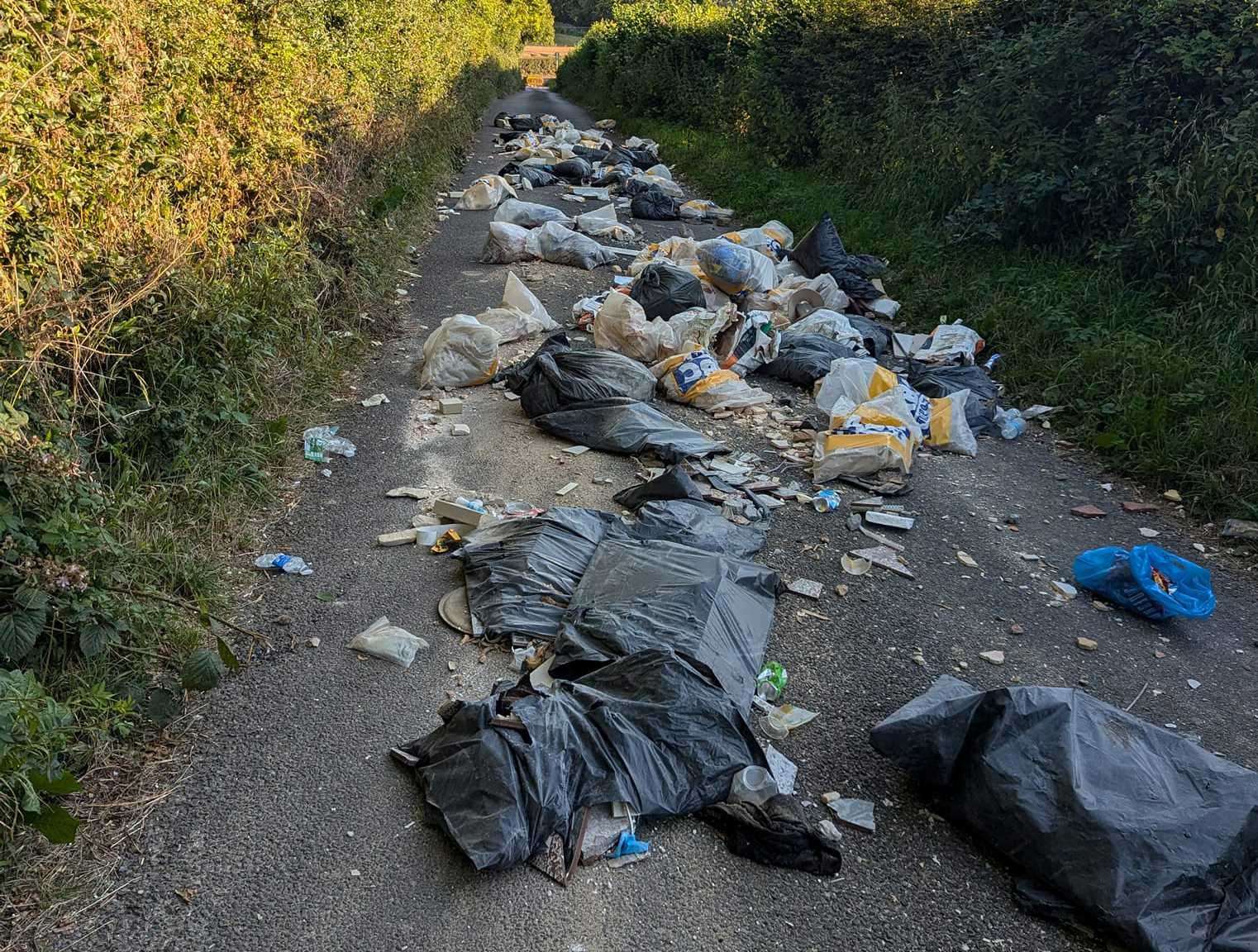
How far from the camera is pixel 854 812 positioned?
2.53 m

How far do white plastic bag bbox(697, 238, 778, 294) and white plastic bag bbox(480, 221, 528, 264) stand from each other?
6.33 ft

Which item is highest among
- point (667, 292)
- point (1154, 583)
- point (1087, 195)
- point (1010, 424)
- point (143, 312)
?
point (1087, 195)

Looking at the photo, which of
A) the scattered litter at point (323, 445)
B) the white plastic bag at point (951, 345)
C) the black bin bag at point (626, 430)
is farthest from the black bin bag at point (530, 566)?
the white plastic bag at point (951, 345)

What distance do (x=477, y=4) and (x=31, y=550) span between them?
2311cm

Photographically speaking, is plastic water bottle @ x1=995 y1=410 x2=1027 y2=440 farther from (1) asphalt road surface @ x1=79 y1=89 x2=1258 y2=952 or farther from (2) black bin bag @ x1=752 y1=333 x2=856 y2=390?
(2) black bin bag @ x1=752 y1=333 x2=856 y2=390

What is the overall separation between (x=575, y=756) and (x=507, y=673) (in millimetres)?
640

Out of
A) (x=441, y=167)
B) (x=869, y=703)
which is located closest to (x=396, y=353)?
(x=869, y=703)

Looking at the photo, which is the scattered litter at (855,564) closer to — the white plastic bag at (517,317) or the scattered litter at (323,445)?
the scattered litter at (323,445)

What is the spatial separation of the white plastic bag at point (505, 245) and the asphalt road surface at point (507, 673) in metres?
3.47

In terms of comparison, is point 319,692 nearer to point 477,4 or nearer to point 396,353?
point 396,353

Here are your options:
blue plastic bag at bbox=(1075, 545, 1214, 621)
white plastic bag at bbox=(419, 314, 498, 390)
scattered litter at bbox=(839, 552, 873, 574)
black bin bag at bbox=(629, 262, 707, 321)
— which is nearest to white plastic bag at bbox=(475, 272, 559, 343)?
white plastic bag at bbox=(419, 314, 498, 390)

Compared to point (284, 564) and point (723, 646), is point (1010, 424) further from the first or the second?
point (284, 564)

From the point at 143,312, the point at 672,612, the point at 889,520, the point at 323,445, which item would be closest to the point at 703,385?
the point at 889,520

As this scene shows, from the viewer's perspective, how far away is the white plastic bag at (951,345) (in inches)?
242
